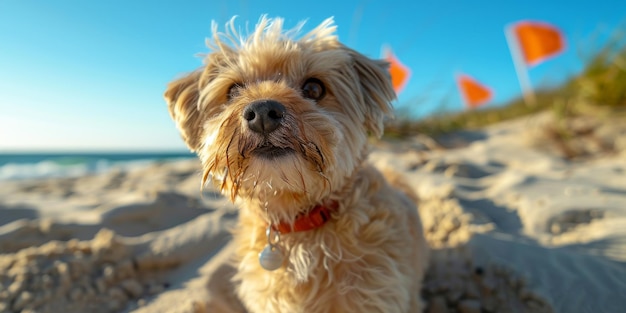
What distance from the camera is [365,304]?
5.96 feet

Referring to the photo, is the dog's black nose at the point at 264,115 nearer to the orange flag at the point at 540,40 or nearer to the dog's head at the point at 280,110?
the dog's head at the point at 280,110

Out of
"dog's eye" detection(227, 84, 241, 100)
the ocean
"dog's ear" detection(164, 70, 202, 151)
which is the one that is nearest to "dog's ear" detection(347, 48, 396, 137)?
"dog's eye" detection(227, 84, 241, 100)

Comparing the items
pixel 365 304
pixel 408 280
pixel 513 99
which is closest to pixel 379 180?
pixel 408 280

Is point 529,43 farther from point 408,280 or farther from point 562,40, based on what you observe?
point 408,280

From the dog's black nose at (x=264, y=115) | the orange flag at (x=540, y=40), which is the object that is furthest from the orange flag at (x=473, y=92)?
the dog's black nose at (x=264, y=115)

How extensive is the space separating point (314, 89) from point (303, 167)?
55 cm

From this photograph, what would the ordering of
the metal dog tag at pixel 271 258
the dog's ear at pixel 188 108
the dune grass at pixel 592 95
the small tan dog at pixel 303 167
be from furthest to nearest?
the dune grass at pixel 592 95
the dog's ear at pixel 188 108
the metal dog tag at pixel 271 258
the small tan dog at pixel 303 167

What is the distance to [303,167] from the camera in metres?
1.70

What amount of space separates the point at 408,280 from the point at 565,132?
5833 mm

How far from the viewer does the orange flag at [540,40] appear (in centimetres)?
905

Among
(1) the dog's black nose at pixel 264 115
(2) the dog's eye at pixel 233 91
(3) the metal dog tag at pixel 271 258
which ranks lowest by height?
(3) the metal dog tag at pixel 271 258

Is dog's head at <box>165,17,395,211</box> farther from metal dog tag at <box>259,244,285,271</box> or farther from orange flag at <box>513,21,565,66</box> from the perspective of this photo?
orange flag at <box>513,21,565,66</box>

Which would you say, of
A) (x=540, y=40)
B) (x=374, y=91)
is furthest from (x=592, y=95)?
(x=374, y=91)

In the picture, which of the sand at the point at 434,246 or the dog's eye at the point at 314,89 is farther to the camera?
the sand at the point at 434,246
